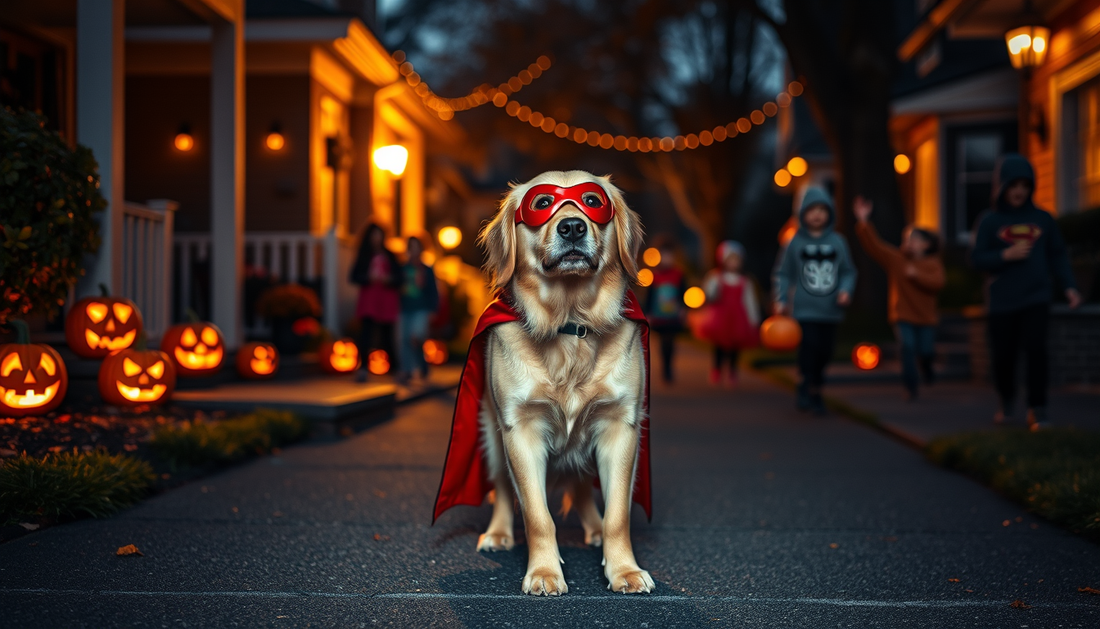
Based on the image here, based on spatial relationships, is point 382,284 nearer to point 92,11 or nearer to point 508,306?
point 92,11

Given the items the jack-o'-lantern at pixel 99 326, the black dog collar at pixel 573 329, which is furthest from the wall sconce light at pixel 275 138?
the black dog collar at pixel 573 329

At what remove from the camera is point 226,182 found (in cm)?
948

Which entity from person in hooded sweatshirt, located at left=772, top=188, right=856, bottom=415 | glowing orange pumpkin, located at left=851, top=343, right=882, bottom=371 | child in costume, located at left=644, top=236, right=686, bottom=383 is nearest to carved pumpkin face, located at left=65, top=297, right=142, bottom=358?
person in hooded sweatshirt, located at left=772, top=188, right=856, bottom=415

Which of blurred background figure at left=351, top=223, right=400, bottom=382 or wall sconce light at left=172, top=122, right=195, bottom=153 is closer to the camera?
blurred background figure at left=351, top=223, right=400, bottom=382

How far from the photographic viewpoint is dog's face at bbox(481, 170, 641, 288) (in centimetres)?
336

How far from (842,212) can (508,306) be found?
1375 centimetres

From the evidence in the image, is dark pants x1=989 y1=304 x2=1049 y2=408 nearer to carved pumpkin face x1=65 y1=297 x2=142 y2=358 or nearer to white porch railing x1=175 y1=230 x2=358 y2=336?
carved pumpkin face x1=65 y1=297 x2=142 y2=358

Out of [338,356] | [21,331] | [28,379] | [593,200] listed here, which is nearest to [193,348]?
[21,331]

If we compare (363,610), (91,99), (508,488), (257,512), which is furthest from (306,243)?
(363,610)

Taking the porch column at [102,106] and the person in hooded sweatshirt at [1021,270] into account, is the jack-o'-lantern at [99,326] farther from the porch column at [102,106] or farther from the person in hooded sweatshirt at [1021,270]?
the person in hooded sweatshirt at [1021,270]

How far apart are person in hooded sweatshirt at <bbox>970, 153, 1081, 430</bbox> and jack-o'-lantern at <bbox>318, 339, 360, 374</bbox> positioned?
6257 millimetres

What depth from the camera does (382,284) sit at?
10.7 meters

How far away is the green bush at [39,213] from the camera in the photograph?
5508mm

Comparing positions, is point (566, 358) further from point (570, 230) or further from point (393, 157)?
point (393, 157)
